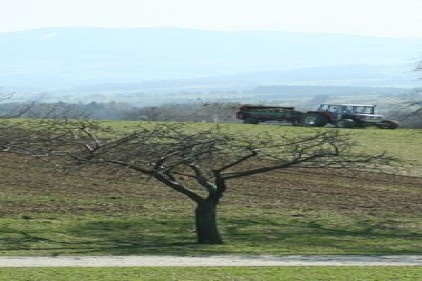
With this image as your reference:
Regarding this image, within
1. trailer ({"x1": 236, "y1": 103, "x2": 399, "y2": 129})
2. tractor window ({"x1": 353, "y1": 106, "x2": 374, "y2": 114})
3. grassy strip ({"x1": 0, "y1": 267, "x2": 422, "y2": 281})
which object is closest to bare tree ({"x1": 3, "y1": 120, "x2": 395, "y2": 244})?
grassy strip ({"x1": 0, "y1": 267, "x2": 422, "y2": 281})

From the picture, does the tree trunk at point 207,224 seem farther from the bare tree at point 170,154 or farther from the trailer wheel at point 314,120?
the trailer wheel at point 314,120

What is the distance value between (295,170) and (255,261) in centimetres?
1857

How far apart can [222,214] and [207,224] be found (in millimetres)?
4688

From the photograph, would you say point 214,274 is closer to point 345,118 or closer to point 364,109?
point 345,118

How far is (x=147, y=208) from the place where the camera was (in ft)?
87.2

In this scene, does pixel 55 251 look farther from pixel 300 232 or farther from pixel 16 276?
pixel 300 232

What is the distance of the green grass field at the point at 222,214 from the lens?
69.0ft

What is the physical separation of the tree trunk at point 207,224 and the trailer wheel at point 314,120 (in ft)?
104

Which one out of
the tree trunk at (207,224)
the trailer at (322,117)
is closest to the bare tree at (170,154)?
the tree trunk at (207,224)

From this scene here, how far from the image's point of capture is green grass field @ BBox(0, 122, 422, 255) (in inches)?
828

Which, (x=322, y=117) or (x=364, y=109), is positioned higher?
(x=364, y=109)

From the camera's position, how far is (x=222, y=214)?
85.1 feet

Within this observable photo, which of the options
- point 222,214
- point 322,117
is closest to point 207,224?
point 222,214

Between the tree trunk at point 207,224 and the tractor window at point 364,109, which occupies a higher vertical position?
the tractor window at point 364,109
